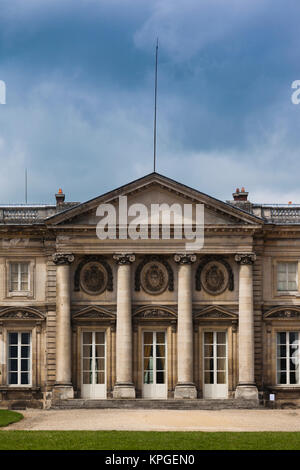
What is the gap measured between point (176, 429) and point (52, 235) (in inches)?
536

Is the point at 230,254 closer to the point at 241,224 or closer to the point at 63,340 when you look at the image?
the point at 241,224

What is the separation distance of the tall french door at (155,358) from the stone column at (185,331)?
0.92 metres

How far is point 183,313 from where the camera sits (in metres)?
40.3

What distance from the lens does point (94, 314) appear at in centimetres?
4075

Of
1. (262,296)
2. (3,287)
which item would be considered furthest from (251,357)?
(3,287)

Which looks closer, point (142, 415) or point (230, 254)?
point (142, 415)

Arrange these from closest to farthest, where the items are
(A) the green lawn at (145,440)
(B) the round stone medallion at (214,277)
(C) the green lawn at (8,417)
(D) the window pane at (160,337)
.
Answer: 1. (A) the green lawn at (145,440)
2. (C) the green lawn at (8,417)
3. (D) the window pane at (160,337)
4. (B) the round stone medallion at (214,277)

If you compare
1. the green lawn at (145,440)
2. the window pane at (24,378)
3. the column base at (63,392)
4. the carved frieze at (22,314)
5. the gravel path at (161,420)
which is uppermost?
the carved frieze at (22,314)

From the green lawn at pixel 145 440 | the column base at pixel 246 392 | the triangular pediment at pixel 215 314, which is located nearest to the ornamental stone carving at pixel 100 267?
the triangular pediment at pixel 215 314

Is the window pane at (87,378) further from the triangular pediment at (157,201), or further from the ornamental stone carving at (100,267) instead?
the triangular pediment at (157,201)

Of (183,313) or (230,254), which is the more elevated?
(230,254)

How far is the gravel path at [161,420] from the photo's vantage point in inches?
1227

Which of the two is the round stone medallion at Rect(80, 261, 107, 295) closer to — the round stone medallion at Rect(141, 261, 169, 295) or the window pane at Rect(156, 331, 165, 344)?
the round stone medallion at Rect(141, 261, 169, 295)

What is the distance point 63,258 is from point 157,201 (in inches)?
194
